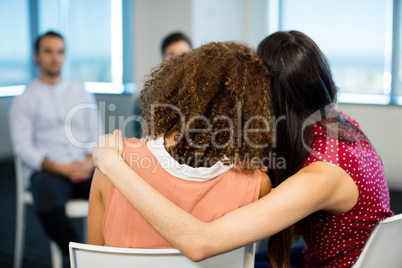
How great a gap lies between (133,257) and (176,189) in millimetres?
217

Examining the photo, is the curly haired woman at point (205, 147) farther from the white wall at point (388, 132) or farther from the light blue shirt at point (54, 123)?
the white wall at point (388, 132)

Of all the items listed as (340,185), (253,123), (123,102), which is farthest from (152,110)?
(123,102)

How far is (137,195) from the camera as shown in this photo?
103 centimetres

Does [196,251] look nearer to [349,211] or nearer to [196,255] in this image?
[196,255]

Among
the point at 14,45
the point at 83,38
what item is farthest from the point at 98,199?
the point at 83,38

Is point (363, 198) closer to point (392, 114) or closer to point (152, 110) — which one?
point (152, 110)

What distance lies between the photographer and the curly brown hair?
1.15m

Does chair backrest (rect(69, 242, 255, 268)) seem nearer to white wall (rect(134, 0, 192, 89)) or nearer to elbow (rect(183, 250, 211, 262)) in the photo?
elbow (rect(183, 250, 211, 262))

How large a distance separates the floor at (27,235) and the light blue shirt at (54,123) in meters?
0.63

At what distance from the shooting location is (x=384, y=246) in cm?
113

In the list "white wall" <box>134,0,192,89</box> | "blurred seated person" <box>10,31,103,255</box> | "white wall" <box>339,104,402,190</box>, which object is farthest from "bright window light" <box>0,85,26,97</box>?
"white wall" <box>339,104,402,190</box>

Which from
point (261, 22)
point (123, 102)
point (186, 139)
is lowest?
point (123, 102)

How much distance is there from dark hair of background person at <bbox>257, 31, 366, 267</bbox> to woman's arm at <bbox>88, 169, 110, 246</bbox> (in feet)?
1.62

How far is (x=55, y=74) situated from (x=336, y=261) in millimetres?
2379
